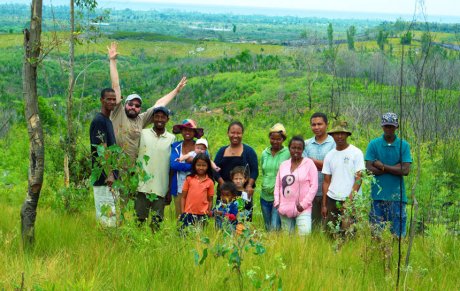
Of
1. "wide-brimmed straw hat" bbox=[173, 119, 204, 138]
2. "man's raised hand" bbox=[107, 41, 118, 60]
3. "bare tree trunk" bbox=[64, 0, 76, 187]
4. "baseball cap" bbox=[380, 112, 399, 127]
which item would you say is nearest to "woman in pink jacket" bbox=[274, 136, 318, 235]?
"baseball cap" bbox=[380, 112, 399, 127]

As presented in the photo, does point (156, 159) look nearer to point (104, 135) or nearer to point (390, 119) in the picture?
point (104, 135)

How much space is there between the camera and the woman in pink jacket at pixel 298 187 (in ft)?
18.1

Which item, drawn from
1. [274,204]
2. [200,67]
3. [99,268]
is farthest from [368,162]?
[200,67]

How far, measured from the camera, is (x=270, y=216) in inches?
236

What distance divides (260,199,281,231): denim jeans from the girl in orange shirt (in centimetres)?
67

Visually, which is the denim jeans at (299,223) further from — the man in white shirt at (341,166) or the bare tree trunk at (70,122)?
the bare tree trunk at (70,122)

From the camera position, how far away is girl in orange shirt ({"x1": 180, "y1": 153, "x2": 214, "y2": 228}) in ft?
18.2

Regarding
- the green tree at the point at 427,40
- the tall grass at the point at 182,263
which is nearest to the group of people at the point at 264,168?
the tall grass at the point at 182,263

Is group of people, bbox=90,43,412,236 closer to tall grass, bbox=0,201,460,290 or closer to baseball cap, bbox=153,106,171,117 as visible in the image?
baseball cap, bbox=153,106,171,117

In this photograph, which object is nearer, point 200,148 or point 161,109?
point 161,109

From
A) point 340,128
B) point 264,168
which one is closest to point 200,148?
point 264,168

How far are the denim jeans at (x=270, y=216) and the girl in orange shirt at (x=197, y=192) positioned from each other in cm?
67

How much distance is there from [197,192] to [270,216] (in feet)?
2.93

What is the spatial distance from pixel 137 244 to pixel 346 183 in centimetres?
218
